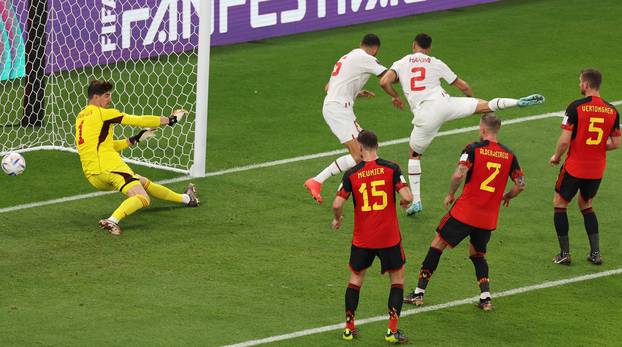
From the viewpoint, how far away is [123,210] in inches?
604

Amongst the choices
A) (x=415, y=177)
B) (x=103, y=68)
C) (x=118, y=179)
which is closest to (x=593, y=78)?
(x=415, y=177)

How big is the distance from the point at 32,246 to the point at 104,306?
216 cm

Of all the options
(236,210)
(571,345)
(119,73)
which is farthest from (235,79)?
(571,345)

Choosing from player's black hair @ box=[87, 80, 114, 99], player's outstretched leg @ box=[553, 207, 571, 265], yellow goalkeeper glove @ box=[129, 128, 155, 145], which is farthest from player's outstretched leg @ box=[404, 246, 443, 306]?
player's black hair @ box=[87, 80, 114, 99]

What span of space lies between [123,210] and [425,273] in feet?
12.9

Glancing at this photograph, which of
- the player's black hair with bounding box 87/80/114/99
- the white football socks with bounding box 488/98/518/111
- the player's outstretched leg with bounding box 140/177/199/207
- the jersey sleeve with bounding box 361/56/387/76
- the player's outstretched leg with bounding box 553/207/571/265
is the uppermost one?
the jersey sleeve with bounding box 361/56/387/76

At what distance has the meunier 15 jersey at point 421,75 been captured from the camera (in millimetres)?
15977

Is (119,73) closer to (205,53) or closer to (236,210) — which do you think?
(205,53)

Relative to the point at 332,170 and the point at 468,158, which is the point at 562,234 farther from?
the point at 332,170

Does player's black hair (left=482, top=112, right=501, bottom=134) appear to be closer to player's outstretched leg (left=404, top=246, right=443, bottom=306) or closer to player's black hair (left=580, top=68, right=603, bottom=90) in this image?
player's outstretched leg (left=404, top=246, right=443, bottom=306)

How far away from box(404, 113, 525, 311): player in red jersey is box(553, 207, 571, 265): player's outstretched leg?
1463mm

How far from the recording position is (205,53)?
56.2 ft

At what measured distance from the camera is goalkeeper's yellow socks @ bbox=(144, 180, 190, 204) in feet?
52.7

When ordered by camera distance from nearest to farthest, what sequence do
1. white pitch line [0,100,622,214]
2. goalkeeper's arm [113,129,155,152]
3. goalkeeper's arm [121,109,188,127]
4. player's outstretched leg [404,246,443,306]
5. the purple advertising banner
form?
player's outstretched leg [404,246,443,306] → goalkeeper's arm [121,109,188,127] → goalkeeper's arm [113,129,155,152] → white pitch line [0,100,622,214] → the purple advertising banner
